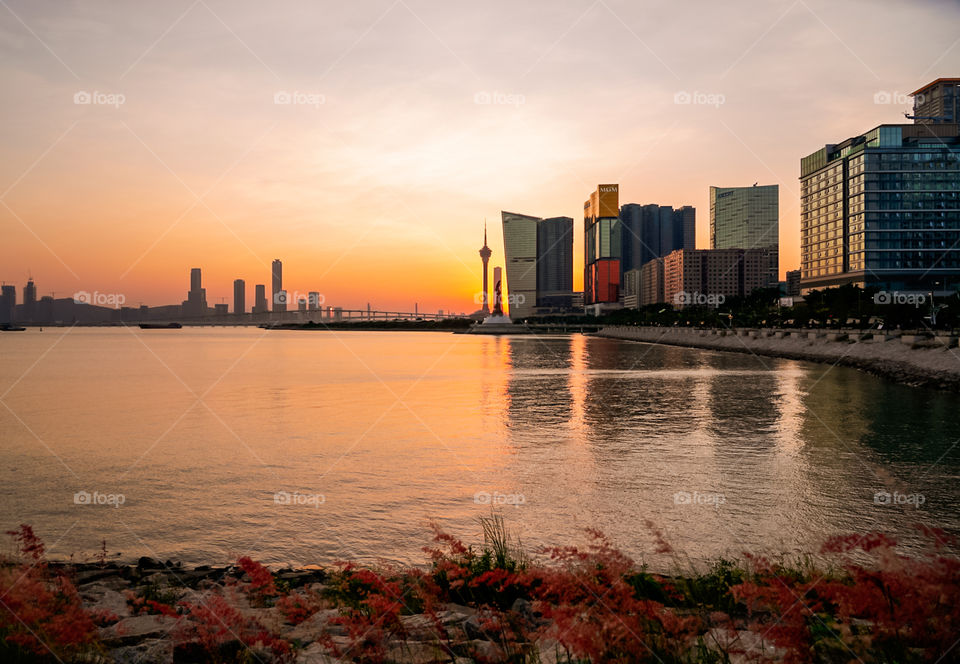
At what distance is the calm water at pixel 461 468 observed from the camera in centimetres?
1489

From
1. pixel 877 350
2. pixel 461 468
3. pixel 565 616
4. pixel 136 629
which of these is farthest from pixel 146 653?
pixel 877 350

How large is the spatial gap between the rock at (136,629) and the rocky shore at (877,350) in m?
53.7

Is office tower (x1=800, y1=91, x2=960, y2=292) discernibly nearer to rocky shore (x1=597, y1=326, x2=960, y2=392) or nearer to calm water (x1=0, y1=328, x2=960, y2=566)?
rocky shore (x1=597, y1=326, x2=960, y2=392)

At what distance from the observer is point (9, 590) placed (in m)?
8.74

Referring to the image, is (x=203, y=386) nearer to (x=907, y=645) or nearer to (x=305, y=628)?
(x=305, y=628)

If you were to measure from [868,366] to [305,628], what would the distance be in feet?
234

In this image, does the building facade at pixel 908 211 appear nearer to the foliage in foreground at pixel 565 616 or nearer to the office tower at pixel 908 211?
the office tower at pixel 908 211

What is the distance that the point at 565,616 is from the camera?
7270 millimetres

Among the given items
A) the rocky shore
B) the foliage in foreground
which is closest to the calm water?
the foliage in foreground

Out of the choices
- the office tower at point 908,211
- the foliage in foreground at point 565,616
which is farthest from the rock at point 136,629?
the office tower at point 908,211

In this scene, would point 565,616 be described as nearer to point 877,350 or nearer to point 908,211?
point 877,350

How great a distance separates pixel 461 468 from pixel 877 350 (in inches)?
2666

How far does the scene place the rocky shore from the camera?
5316cm

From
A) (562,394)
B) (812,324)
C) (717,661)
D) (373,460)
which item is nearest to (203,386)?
(562,394)
